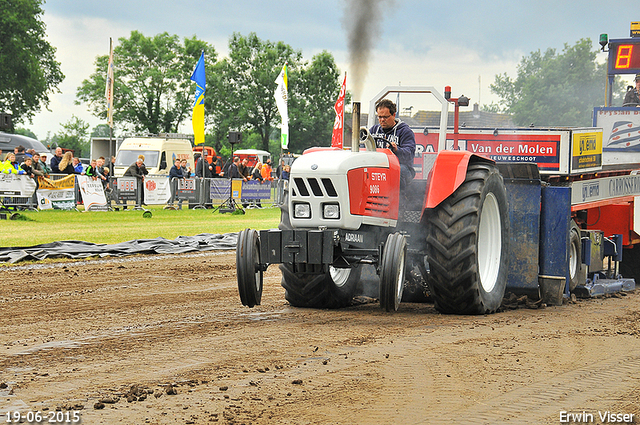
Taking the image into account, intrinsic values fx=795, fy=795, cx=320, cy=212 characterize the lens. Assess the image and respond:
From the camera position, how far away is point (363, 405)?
425 cm

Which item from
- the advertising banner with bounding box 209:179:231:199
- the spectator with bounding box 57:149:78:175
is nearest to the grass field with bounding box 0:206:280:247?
the spectator with bounding box 57:149:78:175

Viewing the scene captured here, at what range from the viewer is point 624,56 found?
14781 millimetres

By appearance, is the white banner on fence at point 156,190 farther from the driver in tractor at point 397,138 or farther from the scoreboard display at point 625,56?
the driver in tractor at point 397,138

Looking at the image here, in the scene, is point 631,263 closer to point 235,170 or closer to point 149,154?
point 235,170

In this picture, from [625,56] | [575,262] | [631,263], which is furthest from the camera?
[625,56]

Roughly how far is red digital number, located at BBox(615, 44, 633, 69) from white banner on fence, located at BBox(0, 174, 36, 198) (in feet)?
47.5

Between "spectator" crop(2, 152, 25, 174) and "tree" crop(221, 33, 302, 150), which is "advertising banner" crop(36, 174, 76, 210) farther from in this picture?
"tree" crop(221, 33, 302, 150)

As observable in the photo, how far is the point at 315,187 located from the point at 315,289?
3.94ft

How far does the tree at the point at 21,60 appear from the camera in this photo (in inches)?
2174

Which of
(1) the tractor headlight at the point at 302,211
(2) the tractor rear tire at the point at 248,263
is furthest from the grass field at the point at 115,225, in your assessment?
(1) the tractor headlight at the point at 302,211

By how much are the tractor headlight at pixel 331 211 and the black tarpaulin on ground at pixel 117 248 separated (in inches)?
264

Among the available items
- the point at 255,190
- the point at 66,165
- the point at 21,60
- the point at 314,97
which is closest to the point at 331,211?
the point at 66,165

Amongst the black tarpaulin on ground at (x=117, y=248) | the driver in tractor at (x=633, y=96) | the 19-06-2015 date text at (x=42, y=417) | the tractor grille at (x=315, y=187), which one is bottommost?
the black tarpaulin on ground at (x=117, y=248)

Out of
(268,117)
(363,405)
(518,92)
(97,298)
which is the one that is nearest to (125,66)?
(268,117)
